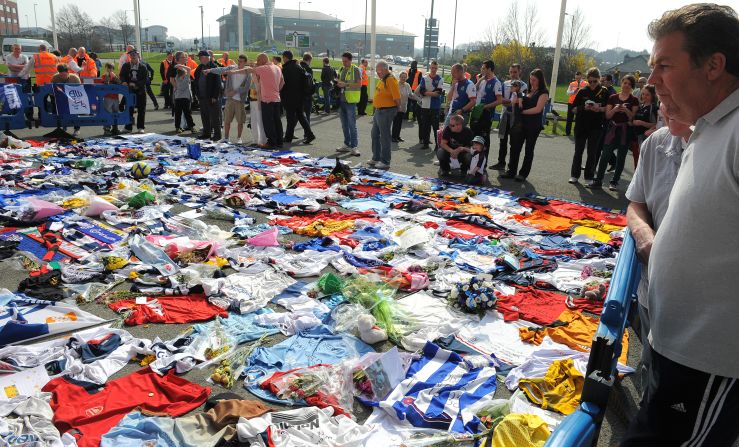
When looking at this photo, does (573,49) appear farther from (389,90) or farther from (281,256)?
(281,256)

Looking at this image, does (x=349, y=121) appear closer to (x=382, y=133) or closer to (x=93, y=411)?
(x=382, y=133)

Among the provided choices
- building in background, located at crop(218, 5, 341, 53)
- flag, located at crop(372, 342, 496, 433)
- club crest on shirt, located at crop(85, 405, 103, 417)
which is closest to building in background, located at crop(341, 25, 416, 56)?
building in background, located at crop(218, 5, 341, 53)

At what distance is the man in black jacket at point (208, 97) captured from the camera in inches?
521

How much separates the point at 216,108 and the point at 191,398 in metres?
11.4

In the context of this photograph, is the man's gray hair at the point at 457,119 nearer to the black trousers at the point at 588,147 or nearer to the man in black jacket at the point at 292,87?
the black trousers at the point at 588,147

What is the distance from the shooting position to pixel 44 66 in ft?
50.0

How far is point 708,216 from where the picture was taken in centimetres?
147

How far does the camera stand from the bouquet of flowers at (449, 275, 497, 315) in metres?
4.75

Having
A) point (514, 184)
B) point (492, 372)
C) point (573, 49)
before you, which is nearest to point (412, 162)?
point (514, 184)

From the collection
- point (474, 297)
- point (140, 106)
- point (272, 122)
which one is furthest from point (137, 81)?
point (474, 297)

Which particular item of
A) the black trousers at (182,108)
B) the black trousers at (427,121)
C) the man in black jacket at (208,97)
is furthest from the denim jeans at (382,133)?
the black trousers at (182,108)

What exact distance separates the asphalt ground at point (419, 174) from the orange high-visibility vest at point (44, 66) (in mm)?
1945

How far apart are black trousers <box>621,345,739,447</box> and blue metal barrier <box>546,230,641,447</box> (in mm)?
147

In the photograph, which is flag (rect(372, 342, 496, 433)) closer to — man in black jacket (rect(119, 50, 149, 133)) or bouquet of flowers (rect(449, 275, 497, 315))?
bouquet of flowers (rect(449, 275, 497, 315))
